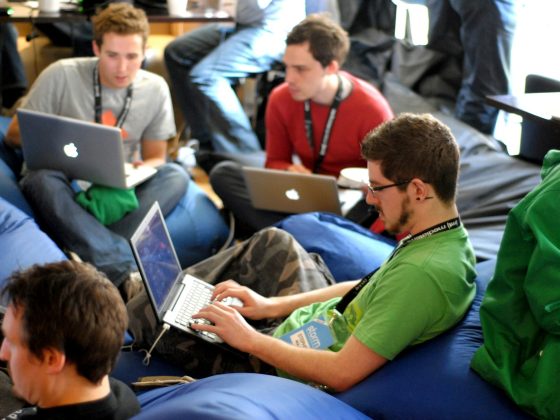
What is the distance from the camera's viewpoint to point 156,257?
2297mm

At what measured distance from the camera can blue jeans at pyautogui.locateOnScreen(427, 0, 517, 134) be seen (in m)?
4.25

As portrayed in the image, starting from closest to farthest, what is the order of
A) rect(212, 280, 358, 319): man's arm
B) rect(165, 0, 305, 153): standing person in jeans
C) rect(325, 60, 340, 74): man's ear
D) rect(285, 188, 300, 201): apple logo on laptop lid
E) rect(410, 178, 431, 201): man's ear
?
rect(410, 178, 431, 201): man's ear < rect(212, 280, 358, 319): man's arm < rect(285, 188, 300, 201): apple logo on laptop lid < rect(325, 60, 340, 74): man's ear < rect(165, 0, 305, 153): standing person in jeans

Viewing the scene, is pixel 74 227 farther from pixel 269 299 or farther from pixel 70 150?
pixel 269 299

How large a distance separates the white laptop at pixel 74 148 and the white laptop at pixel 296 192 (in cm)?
46

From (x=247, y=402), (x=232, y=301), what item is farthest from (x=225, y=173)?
(x=247, y=402)

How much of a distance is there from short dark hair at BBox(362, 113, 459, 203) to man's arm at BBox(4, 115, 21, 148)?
189cm

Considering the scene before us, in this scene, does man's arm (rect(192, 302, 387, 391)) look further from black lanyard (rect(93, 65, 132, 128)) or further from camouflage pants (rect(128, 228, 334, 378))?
black lanyard (rect(93, 65, 132, 128))

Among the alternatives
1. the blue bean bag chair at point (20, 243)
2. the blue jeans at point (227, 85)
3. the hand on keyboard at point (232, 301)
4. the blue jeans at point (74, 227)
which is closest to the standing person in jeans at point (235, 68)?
the blue jeans at point (227, 85)

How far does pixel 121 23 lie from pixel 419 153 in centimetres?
174

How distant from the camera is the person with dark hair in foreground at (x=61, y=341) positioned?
1.49 meters

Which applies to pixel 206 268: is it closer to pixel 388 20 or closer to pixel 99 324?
pixel 99 324

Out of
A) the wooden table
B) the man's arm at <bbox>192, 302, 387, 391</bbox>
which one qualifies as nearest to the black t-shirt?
the man's arm at <bbox>192, 302, 387, 391</bbox>

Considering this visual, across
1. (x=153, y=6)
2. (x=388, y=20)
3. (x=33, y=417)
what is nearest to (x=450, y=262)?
(x=33, y=417)

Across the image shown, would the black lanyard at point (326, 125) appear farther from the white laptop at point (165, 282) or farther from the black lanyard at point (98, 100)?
the white laptop at point (165, 282)
